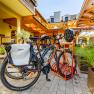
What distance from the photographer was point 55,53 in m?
3.68

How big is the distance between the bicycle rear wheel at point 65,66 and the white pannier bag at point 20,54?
0.99 meters

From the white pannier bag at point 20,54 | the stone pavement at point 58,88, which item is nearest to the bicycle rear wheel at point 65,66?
the stone pavement at point 58,88

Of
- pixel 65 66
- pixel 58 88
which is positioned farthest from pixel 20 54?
pixel 65 66

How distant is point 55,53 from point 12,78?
0.97m

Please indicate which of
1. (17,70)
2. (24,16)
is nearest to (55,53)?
(17,70)

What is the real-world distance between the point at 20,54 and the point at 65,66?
1.25m

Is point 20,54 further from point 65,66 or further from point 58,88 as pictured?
point 65,66

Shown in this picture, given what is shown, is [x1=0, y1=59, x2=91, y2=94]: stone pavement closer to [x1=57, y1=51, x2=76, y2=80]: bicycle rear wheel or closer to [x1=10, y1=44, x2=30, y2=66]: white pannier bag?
[x1=57, y1=51, x2=76, y2=80]: bicycle rear wheel

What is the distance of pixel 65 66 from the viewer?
3834 mm

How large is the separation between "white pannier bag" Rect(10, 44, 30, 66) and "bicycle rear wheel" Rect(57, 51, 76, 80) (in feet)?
3.24

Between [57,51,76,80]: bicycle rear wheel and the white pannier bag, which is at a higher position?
the white pannier bag

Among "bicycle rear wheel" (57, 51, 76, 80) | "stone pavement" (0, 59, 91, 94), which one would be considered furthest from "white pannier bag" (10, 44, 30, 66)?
"bicycle rear wheel" (57, 51, 76, 80)

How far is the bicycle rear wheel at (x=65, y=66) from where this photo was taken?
378cm

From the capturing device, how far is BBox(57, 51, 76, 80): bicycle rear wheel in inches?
149
